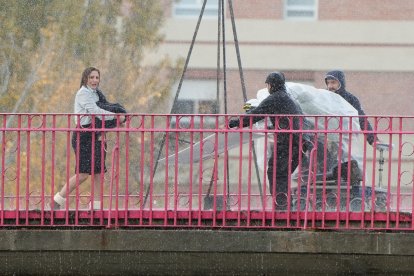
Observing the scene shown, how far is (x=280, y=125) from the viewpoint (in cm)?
1346

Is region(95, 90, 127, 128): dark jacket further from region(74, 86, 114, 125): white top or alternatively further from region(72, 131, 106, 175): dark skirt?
region(72, 131, 106, 175): dark skirt

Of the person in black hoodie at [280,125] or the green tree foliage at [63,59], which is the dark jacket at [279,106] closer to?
the person in black hoodie at [280,125]

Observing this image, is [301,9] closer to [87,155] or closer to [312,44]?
[312,44]

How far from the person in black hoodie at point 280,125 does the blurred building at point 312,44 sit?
16926 mm

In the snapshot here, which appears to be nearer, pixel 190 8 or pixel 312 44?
pixel 190 8

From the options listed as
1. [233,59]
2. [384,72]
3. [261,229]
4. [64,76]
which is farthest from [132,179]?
[261,229]

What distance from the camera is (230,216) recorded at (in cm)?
1305

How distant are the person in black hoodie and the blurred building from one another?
1693cm

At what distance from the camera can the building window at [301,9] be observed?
3303 centimetres

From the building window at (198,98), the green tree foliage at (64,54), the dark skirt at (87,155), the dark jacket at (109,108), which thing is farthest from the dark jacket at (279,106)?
the building window at (198,98)

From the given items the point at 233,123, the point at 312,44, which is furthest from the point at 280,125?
the point at 312,44

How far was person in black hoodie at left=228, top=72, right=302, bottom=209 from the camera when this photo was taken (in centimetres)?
1317

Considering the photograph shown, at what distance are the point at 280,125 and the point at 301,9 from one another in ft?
65.4

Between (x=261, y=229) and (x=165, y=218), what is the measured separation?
27.2 inches
